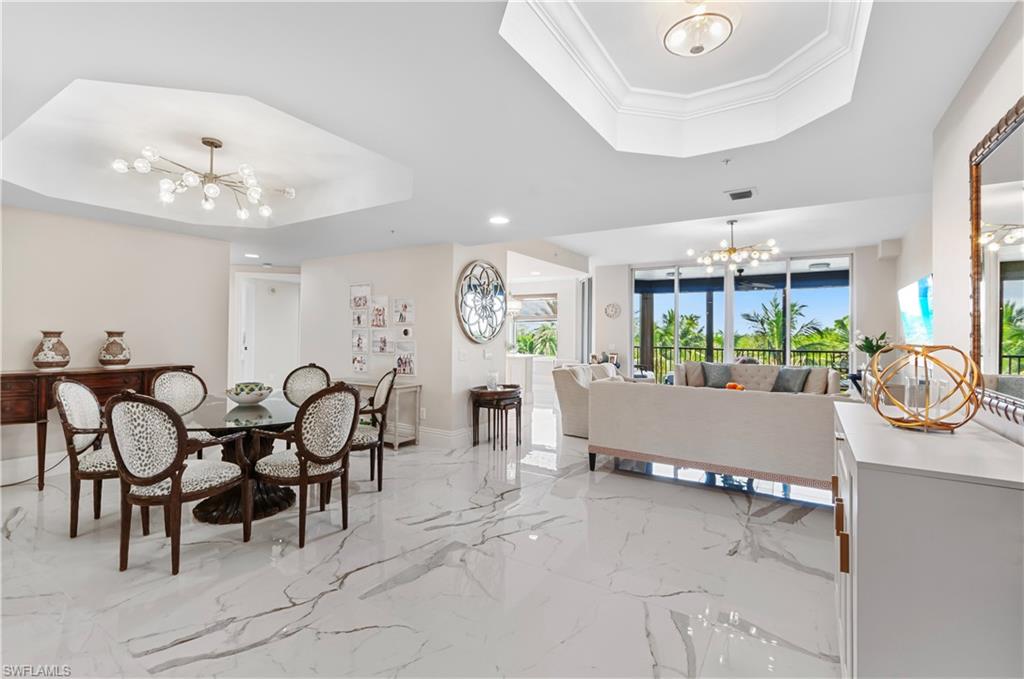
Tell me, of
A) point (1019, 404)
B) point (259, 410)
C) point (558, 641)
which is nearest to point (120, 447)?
point (259, 410)

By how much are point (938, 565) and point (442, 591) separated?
6.30 ft

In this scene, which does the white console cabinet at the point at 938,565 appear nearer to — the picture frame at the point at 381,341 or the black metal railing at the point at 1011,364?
the black metal railing at the point at 1011,364

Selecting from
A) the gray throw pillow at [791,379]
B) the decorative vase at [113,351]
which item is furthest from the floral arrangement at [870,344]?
the decorative vase at [113,351]

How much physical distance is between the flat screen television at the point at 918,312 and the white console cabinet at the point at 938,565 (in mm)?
4758

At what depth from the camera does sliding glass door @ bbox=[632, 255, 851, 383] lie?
787 centimetres

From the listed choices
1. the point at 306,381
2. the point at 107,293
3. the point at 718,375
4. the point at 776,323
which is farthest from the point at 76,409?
the point at 776,323

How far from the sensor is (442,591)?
221 centimetres

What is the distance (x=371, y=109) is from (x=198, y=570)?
100 inches

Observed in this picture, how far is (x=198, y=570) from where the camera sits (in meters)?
2.38

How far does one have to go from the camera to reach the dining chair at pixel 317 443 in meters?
2.70

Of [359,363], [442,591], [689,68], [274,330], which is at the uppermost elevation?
[689,68]

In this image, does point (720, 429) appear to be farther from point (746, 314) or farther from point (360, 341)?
point (746, 314)

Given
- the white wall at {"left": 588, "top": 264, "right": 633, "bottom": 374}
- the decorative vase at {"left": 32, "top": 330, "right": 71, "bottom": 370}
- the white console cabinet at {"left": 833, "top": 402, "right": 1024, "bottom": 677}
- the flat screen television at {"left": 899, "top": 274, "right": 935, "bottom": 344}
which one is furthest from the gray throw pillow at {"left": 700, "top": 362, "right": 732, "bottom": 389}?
the decorative vase at {"left": 32, "top": 330, "right": 71, "bottom": 370}

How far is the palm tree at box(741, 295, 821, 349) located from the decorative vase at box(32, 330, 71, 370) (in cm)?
952
